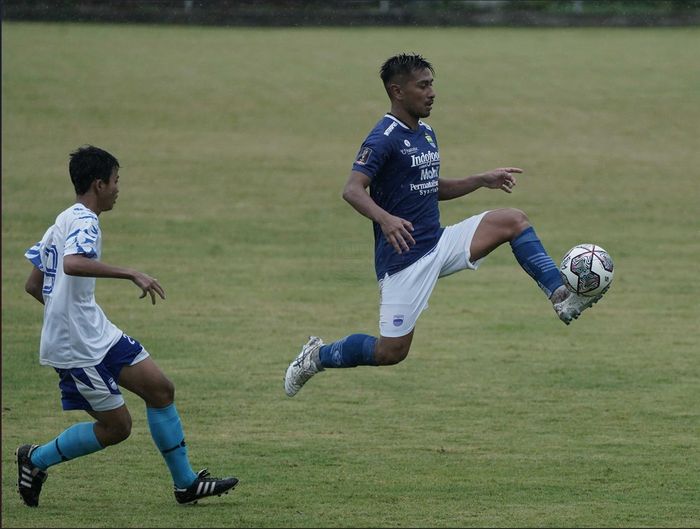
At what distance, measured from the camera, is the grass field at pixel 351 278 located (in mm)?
9117

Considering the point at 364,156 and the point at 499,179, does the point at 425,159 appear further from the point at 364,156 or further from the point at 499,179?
the point at 499,179

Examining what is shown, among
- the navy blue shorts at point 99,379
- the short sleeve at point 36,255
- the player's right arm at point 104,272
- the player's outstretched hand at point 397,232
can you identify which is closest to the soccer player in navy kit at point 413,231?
the player's outstretched hand at point 397,232

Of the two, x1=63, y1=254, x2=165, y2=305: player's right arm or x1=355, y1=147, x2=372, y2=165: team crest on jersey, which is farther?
x1=355, y1=147, x2=372, y2=165: team crest on jersey

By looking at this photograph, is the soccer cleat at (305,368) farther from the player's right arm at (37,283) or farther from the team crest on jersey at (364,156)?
the player's right arm at (37,283)

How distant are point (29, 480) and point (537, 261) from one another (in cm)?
385

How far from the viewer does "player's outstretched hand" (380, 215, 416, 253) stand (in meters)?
8.12

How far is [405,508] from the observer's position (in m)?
8.40

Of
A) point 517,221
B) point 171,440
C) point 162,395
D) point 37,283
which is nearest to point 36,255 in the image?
point 37,283

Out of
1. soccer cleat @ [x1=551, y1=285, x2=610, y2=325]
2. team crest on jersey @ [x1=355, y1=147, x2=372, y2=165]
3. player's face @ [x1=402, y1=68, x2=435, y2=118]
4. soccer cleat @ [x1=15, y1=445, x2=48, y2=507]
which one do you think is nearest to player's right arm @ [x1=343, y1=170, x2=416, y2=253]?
team crest on jersey @ [x1=355, y1=147, x2=372, y2=165]

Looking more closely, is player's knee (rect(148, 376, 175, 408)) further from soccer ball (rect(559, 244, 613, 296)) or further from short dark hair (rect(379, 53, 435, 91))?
soccer ball (rect(559, 244, 613, 296))

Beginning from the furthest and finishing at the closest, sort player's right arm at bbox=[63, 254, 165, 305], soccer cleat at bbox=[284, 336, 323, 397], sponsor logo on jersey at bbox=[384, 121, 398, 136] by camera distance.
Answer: soccer cleat at bbox=[284, 336, 323, 397] → sponsor logo on jersey at bbox=[384, 121, 398, 136] → player's right arm at bbox=[63, 254, 165, 305]

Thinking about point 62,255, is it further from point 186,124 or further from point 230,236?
point 186,124

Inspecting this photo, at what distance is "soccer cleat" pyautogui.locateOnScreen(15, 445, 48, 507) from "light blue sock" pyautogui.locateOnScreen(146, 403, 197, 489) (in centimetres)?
84

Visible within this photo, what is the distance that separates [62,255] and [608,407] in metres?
5.74
